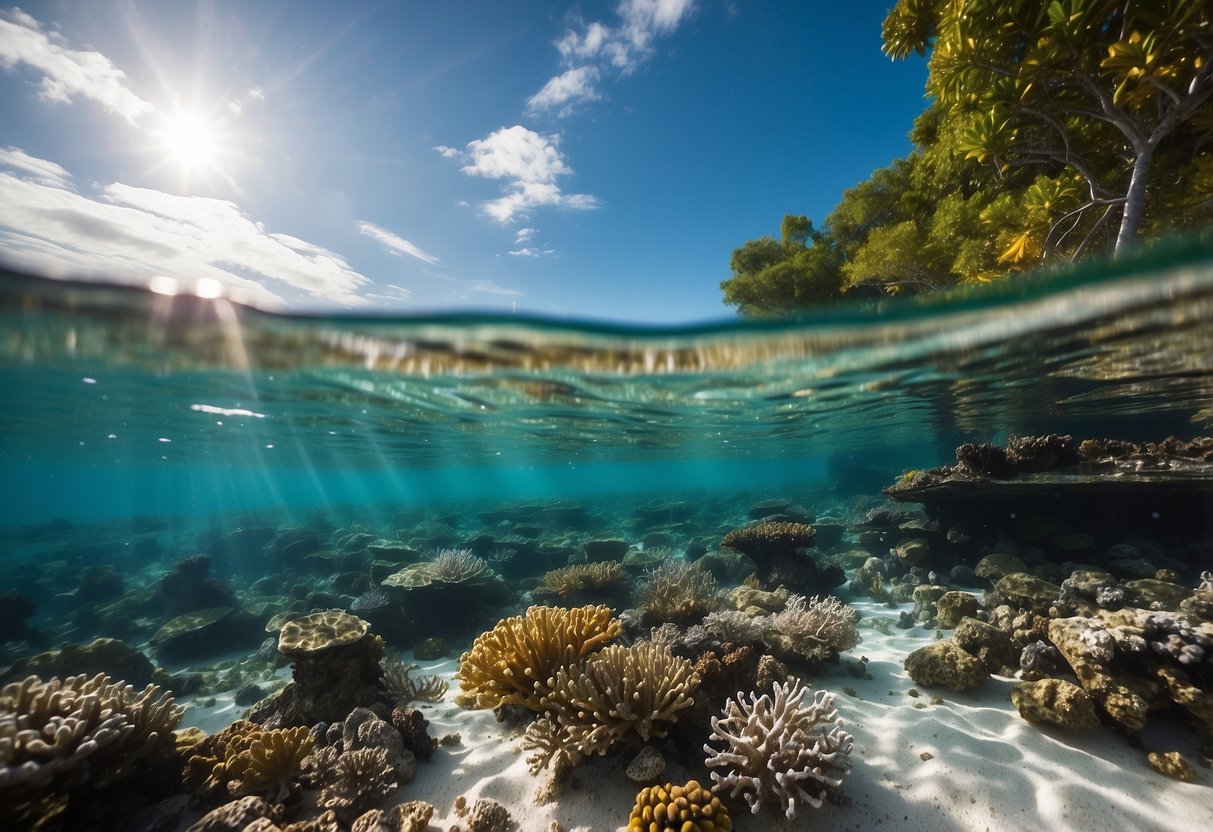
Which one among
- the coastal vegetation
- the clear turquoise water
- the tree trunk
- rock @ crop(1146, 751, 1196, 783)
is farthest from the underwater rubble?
the tree trunk

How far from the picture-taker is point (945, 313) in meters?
7.14

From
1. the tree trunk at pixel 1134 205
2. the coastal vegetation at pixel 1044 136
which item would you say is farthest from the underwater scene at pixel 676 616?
the coastal vegetation at pixel 1044 136

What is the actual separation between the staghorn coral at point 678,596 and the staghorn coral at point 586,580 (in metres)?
0.89

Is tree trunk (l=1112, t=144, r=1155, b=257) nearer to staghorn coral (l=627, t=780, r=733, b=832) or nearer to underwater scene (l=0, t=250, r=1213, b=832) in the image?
underwater scene (l=0, t=250, r=1213, b=832)

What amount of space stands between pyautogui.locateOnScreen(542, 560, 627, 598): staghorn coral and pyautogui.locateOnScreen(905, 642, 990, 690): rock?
570 centimetres

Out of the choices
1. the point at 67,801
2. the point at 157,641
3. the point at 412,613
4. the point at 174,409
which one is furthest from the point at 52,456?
the point at 67,801

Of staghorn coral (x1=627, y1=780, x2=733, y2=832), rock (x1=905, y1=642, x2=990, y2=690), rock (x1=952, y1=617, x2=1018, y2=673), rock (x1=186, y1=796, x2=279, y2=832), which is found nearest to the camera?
staghorn coral (x1=627, y1=780, x2=733, y2=832)

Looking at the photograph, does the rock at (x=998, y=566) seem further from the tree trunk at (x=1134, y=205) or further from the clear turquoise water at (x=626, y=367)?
the tree trunk at (x=1134, y=205)

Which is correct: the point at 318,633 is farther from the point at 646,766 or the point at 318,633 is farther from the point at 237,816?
the point at 646,766

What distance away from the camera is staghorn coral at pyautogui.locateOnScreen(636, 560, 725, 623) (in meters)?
7.36

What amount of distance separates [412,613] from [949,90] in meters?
13.8

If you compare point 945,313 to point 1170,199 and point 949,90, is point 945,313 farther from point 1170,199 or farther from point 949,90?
point 1170,199

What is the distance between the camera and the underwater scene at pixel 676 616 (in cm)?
391

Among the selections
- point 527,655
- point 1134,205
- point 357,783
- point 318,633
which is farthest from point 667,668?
point 1134,205
